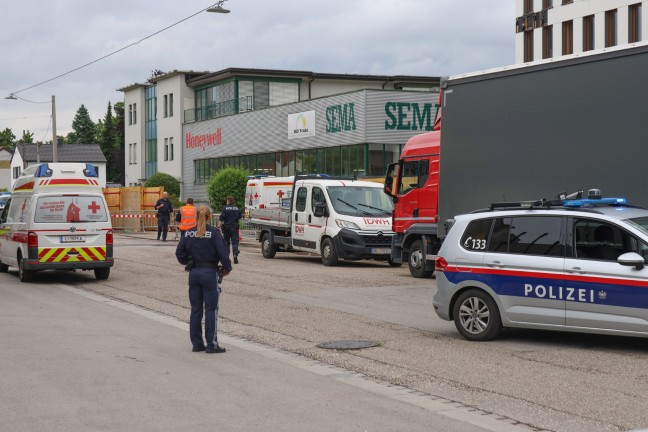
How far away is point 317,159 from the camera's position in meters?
46.2

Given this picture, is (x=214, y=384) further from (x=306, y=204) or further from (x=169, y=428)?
(x=306, y=204)

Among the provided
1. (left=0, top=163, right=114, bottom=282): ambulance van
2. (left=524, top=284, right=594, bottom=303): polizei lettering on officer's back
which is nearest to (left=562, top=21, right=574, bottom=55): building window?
(left=0, top=163, right=114, bottom=282): ambulance van

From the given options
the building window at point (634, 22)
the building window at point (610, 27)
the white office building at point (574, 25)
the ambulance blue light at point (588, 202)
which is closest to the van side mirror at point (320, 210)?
the ambulance blue light at point (588, 202)

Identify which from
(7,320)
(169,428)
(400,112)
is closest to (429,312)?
(7,320)

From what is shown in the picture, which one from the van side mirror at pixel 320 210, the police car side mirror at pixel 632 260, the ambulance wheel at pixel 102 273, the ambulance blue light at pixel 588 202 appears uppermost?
the ambulance blue light at pixel 588 202

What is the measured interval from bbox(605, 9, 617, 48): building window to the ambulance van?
121 feet

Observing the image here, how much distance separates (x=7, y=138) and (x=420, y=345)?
171977mm

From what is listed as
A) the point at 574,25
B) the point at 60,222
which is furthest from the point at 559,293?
the point at 574,25

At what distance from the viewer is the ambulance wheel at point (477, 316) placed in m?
11.2

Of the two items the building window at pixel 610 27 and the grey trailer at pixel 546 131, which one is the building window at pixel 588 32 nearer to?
the building window at pixel 610 27

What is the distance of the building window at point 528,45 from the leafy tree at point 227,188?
21.9 meters

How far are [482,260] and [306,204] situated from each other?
1369 centimetres

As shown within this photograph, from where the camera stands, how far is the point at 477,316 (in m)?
11.4

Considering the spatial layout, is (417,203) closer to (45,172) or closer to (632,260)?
(45,172)
